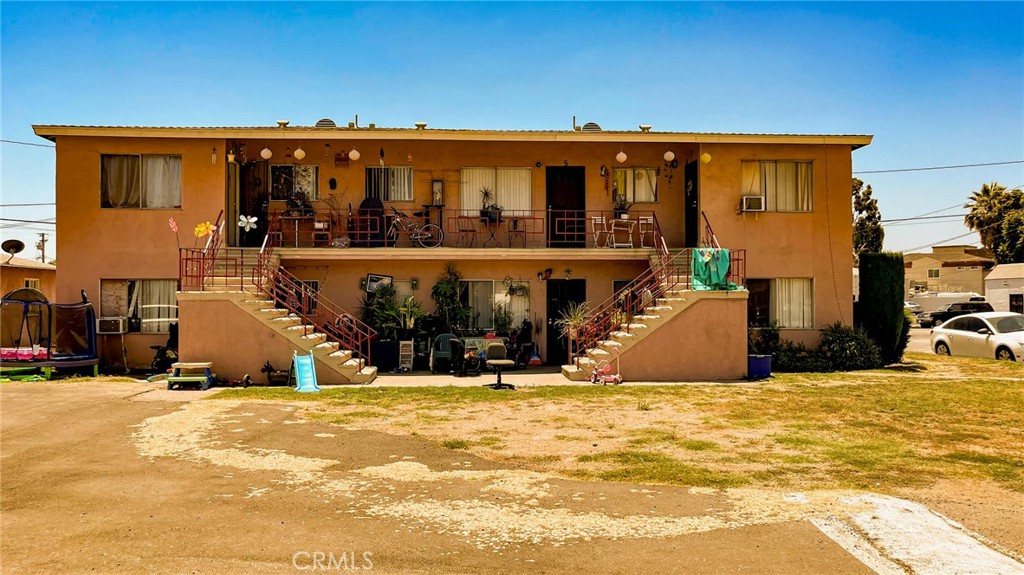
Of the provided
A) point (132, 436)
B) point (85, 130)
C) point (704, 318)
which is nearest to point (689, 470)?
point (132, 436)

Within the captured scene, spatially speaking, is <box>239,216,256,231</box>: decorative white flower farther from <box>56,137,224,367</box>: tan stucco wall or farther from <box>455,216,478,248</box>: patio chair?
<box>455,216,478,248</box>: patio chair

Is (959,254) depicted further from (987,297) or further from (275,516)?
(275,516)

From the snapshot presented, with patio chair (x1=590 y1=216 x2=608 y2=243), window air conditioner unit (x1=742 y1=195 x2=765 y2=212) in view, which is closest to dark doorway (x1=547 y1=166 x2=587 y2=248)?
patio chair (x1=590 y1=216 x2=608 y2=243)

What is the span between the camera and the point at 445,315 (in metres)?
19.5

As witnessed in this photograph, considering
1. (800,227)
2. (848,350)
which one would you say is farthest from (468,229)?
(848,350)

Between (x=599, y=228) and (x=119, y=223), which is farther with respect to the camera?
(x=599, y=228)

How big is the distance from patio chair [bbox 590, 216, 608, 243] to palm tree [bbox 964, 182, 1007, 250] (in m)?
44.9

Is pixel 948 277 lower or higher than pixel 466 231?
lower

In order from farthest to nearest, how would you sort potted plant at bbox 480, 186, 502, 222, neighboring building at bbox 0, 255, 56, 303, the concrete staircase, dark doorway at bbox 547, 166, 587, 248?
neighboring building at bbox 0, 255, 56, 303 → dark doorway at bbox 547, 166, 587, 248 → potted plant at bbox 480, 186, 502, 222 → the concrete staircase

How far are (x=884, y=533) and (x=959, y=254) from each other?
216ft

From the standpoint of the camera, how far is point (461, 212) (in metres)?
20.3

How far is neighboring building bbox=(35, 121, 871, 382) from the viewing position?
1848cm

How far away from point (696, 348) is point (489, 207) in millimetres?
6724

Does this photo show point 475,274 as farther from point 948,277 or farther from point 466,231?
point 948,277
